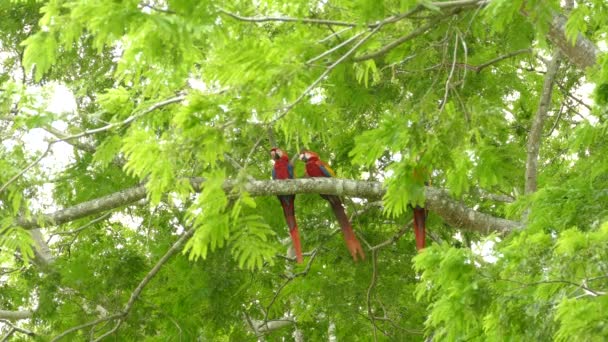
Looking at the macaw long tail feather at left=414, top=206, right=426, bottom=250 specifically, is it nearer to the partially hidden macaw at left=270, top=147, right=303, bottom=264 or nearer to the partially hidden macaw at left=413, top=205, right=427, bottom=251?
the partially hidden macaw at left=413, top=205, right=427, bottom=251

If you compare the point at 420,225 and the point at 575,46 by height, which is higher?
the point at 575,46

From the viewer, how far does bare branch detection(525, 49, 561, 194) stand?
18.8 feet

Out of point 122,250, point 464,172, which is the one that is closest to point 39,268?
point 122,250

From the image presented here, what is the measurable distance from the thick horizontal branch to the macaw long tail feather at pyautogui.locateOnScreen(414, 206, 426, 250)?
312 millimetres

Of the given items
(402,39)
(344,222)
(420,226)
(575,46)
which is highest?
(575,46)

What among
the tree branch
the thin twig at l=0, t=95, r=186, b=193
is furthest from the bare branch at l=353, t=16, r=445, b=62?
the tree branch

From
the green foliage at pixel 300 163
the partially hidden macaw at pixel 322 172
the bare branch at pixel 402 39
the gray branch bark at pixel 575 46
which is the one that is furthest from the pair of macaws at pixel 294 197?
the bare branch at pixel 402 39

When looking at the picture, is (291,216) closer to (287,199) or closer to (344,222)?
(287,199)

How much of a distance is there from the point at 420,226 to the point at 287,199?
2.70 feet

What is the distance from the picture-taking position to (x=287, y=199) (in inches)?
236

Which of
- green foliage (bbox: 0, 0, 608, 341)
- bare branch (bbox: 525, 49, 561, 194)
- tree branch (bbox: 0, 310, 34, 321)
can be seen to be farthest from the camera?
tree branch (bbox: 0, 310, 34, 321)

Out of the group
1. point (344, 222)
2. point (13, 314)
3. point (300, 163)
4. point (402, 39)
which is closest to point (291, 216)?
Answer: point (344, 222)

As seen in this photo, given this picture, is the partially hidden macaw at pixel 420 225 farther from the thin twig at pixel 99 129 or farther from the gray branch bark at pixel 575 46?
the thin twig at pixel 99 129

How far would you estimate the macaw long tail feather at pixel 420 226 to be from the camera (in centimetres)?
584
